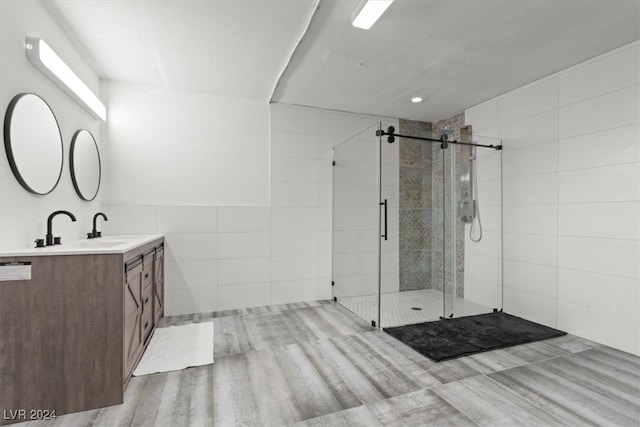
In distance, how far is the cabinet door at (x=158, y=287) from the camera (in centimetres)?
283

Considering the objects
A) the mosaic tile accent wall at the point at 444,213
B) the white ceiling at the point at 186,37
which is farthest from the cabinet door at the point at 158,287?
the mosaic tile accent wall at the point at 444,213

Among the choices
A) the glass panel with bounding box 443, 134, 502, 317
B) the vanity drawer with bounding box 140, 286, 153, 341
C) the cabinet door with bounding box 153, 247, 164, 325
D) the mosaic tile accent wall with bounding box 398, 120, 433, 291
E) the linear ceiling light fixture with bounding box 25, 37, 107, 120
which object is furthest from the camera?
the mosaic tile accent wall with bounding box 398, 120, 433, 291

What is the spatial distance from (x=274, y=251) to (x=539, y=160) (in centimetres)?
305

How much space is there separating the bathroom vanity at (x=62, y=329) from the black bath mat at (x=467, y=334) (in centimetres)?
217

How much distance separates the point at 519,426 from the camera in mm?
1579

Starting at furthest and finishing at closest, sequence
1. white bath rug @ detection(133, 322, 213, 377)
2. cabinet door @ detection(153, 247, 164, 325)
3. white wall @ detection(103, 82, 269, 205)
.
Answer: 1. white wall @ detection(103, 82, 269, 205)
2. cabinet door @ detection(153, 247, 164, 325)
3. white bath rug @ detection(133, 322, 213, 377)

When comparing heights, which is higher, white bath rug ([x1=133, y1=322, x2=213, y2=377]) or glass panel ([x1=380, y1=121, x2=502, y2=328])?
glass panel ([x1=380, y1=121, x2=502, y2=328])

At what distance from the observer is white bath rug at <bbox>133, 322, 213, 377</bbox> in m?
2.19

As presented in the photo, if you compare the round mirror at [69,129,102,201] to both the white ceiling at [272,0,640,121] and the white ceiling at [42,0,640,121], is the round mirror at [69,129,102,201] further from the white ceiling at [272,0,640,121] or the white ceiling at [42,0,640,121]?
the white ceiling at [272,0,640,121]

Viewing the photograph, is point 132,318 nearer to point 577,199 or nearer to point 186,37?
point 186,37

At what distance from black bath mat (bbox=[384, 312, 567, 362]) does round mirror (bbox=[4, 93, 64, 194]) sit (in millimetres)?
2949

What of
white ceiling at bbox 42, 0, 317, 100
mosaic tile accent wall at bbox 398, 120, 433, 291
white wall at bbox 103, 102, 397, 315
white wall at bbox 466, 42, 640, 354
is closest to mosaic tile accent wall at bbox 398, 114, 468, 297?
mosaic tile accent wall at bbox 398, 120, 433, 291

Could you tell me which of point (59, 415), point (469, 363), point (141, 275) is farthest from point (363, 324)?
point (59, 415)

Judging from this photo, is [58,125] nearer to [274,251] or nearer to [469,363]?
[274,251]
